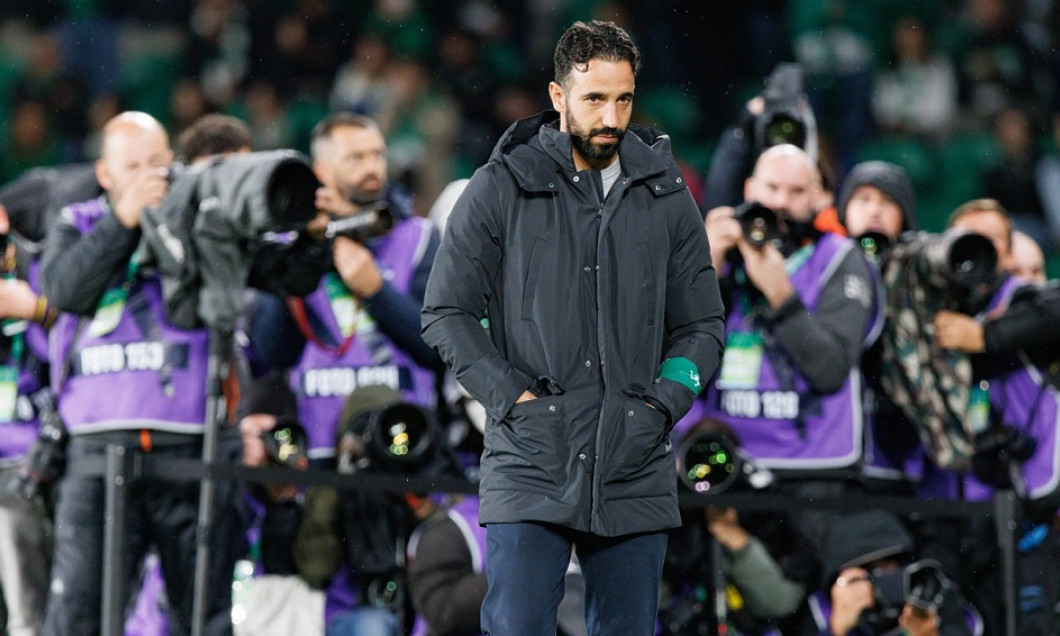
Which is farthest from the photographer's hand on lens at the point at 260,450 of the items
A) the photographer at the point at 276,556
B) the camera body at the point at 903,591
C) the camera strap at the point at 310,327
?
the camera body at the point at 903,591

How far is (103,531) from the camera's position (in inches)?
205

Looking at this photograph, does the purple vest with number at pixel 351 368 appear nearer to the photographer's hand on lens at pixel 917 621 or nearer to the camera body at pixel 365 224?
the camera body at pixel 365 224

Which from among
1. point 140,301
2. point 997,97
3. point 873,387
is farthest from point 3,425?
point 997,97

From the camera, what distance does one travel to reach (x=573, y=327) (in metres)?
3.65

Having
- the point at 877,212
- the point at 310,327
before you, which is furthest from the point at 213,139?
the point at 877,212

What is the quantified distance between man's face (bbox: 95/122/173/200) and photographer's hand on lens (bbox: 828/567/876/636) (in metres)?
2.47

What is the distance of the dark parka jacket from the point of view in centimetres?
360

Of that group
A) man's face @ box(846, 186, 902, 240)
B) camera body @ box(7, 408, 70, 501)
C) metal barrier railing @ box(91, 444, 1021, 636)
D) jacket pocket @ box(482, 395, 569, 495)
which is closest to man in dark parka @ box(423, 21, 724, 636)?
jacket pocket @ box(482, 395, 569, 495)

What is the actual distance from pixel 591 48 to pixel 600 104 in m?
0.12

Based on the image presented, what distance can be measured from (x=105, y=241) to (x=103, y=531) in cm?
85

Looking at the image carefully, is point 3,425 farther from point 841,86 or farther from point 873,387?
point 841,86

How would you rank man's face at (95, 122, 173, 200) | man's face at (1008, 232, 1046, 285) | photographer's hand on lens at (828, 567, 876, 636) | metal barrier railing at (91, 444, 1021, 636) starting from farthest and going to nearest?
man's face at (1008, 232, 1046, 285), man's face at (95, 122, 173, 200), photographer's hand on lens at (828, 567, 876, 636), metal barrier railing at (91, 444, 1021, 636)

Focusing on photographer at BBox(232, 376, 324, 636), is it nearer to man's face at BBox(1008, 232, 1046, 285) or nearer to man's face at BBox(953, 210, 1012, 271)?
man's face at BBox(953, 210, 1012, 271)

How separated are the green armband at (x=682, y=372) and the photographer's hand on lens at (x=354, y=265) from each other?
84.1 inches
